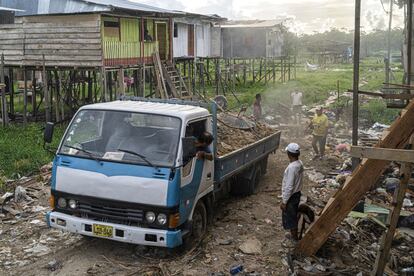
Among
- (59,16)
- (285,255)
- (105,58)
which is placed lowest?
(285,255)

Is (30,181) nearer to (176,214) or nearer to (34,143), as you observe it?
(34,143)

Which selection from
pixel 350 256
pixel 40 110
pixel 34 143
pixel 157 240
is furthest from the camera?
pixel 40 110

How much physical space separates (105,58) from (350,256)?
12570 mm

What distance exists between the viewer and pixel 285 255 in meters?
6.58

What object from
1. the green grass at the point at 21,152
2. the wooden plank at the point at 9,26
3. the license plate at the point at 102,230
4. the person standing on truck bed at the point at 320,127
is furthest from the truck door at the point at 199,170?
the wooden plank at the point at 9,26

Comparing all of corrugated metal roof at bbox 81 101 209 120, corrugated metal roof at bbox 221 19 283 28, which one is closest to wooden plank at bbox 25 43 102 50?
corrugated metal roof at bbox 81 101 209 120

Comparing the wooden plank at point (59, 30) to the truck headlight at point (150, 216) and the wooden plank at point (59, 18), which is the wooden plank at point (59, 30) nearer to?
the wooden plank at point (59, 18)

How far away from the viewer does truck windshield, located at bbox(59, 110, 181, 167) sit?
20.6 ft

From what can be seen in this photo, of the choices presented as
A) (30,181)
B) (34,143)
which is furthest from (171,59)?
(30,181)

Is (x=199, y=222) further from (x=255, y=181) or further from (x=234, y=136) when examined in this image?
(x=255, y=181)

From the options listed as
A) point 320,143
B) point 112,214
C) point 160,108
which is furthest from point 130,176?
point 320,143

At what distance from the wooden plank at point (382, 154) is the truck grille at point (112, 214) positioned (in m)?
2.69

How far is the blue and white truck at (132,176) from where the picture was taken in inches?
236

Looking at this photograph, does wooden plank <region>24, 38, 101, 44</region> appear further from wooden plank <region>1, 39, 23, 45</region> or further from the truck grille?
the truck grille
